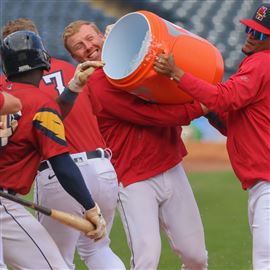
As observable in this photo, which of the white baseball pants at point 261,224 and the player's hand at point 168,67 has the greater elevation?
the player's hand at point 168,67

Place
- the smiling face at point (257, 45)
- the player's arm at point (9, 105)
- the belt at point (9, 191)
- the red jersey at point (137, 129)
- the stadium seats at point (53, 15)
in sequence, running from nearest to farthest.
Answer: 1. the player's arm at point (9, 105)
2. the belt at point (9, 191)
3. the smiling face at point (257, 45)
4. the red jersey at point (137, 129)
5. the stadium seats at point (53, 15)

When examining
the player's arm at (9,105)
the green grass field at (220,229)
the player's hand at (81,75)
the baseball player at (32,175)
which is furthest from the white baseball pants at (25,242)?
the green grass field at (220,229)

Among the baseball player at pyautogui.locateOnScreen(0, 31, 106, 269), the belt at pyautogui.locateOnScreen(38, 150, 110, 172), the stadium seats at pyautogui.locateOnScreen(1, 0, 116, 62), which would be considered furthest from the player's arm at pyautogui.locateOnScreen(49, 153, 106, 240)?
the stadium seats at pyautogui.locateOnScreen(1, 0, 116, 62)

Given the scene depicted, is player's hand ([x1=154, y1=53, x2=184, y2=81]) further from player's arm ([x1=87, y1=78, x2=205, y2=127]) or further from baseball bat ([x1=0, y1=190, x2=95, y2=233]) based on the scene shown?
baseball bat ([x1=0, y1=190, x2=95, y2=233])

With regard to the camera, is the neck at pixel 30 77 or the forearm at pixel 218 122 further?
the forearm at pixel 218 122

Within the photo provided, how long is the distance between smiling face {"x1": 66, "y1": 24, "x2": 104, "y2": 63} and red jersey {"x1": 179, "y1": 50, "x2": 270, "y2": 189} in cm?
86

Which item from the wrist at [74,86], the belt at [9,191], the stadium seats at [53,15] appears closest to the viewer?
the belt at [9,191]

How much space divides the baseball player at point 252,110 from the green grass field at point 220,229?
6.78 feet

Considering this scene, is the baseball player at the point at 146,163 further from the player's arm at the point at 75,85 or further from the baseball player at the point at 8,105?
the baseball player at the point at 8,105

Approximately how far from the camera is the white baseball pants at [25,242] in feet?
13.8

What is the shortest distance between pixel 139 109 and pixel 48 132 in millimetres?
1008

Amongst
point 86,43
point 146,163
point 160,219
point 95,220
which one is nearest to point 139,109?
point 146,163

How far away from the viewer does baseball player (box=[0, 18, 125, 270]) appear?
4863mm

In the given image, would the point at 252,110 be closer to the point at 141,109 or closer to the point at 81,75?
the point at 141,109
